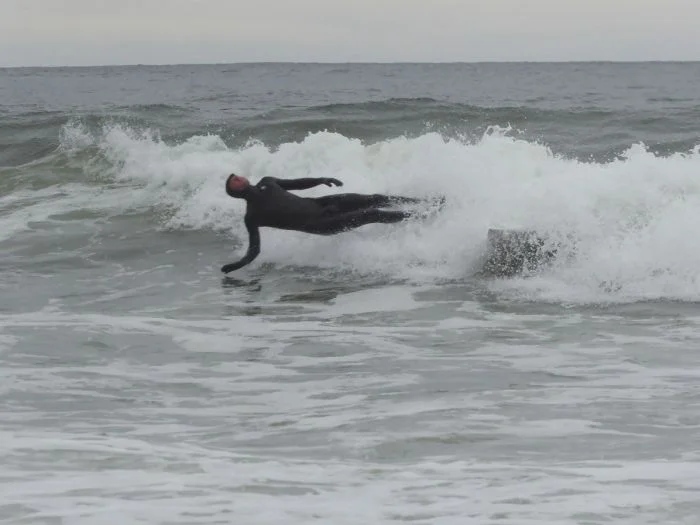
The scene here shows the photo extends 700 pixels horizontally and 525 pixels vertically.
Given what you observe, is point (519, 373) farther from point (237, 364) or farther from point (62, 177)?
point (62, 177)

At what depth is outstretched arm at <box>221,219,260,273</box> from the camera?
436 inches

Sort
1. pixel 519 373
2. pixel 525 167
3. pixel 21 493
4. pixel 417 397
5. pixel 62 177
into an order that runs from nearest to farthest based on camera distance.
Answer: pixel 21 493 < pixel 417 397 < pixel 519 373 < pixel 525 167 < pixel 62 177

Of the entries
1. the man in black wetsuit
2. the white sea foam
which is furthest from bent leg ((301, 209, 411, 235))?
the white sea foam

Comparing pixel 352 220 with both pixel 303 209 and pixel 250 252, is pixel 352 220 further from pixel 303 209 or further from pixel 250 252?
pixel 250 252

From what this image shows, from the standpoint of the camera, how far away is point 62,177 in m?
18.8

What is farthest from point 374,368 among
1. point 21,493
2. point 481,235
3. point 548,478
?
point 481,235

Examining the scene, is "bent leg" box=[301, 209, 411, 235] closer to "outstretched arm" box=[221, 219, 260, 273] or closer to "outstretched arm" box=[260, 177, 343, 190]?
"outstretched arm" box=[260, 177, 343, 190]

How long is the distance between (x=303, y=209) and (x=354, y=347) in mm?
3712

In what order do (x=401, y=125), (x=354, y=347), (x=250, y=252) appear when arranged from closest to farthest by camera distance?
(x=354, y=347) → (x=250, y=252) → (x=401, y=125)

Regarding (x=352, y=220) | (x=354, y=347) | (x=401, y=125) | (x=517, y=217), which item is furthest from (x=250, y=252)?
(x=401, y=125)

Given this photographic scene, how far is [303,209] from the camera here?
1166 cm

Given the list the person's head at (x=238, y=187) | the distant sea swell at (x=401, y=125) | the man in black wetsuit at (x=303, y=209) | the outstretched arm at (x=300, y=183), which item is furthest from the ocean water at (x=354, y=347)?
the distant sea swell at (x=401, y=125)

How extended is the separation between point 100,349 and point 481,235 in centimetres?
457

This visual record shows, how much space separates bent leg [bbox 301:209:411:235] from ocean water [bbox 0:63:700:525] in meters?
0.28
